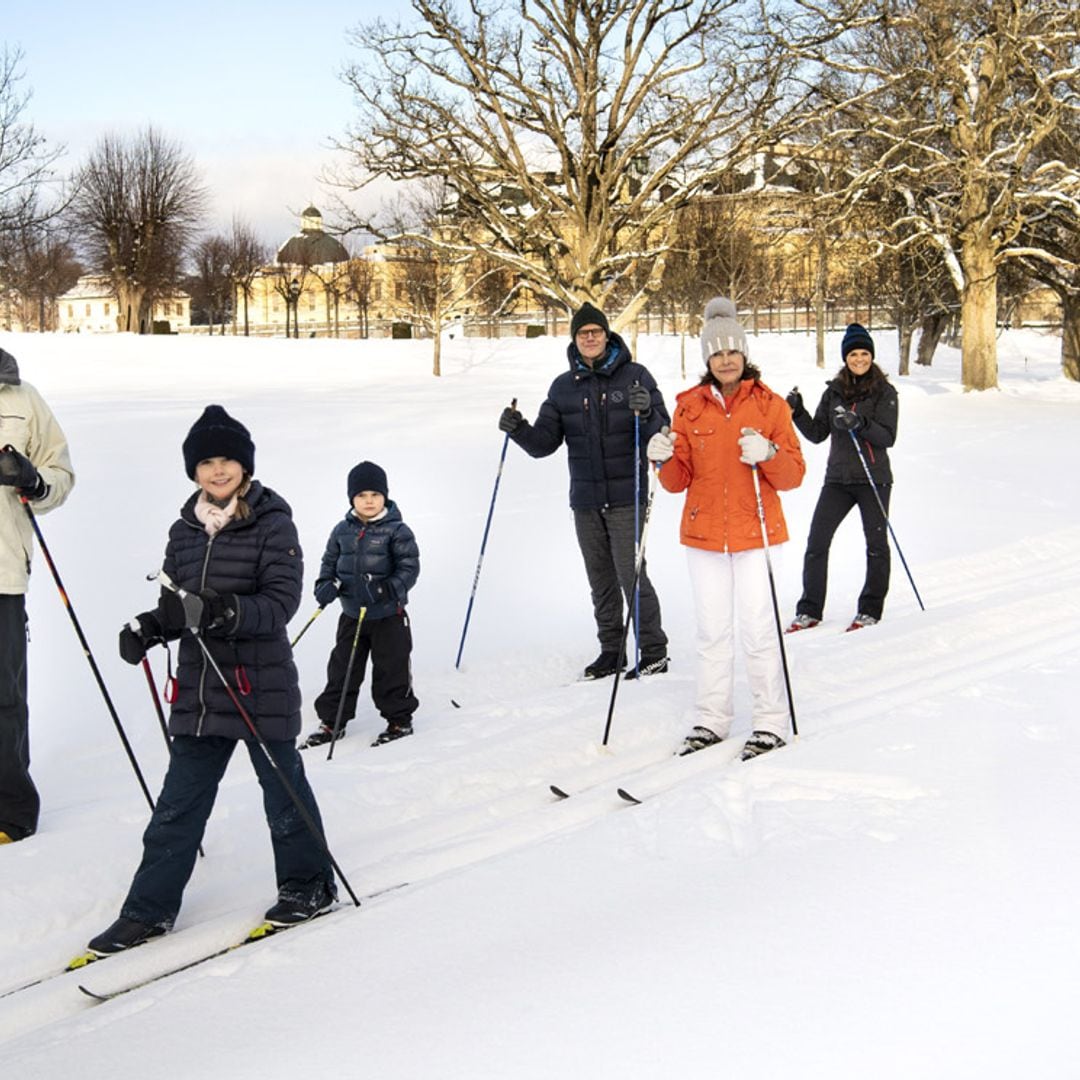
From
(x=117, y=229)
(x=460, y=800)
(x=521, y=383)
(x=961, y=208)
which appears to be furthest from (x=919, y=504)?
(x=117, y=229)

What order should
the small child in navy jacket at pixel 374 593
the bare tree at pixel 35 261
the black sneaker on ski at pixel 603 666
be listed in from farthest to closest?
the bare tree at pixel 35 261 < the black sneaker on ski at pixel 603 666 < the small child in navy jacket at pixel 374 593

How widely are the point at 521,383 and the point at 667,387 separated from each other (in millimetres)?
7942

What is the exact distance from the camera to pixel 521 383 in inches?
1303

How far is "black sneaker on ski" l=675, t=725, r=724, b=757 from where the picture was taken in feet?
16.7

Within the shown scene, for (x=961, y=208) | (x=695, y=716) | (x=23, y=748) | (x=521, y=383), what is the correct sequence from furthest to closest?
(x=521, y=383), (x=961, y=208), (x=695, y=716), (x=23, y=748)

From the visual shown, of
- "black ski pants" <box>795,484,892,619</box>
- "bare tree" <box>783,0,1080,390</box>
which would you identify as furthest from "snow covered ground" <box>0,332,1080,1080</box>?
"bare tree" <box>783,0,1080,390</box>

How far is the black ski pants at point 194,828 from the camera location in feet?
11.9

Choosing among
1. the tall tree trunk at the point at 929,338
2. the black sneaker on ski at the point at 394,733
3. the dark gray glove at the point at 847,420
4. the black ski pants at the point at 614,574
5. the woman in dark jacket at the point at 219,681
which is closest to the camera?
the woman in dark jacket at the point at 219,681

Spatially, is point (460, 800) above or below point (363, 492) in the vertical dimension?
below

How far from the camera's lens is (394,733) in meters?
6.09

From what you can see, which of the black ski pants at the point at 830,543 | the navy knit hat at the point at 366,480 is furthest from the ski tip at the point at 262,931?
the black ski pants at the point at 830,543

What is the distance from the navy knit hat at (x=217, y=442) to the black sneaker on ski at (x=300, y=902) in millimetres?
1371

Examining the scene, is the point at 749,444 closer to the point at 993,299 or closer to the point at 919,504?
the point at 919,504

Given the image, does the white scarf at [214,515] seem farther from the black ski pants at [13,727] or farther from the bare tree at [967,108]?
the bare tree at [967,108]
